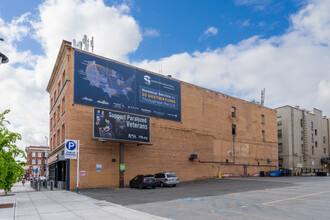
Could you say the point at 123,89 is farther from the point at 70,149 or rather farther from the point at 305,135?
the point at 305,135

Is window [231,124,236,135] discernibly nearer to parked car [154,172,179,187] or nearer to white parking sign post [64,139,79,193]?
parked car [154,172,179,187]

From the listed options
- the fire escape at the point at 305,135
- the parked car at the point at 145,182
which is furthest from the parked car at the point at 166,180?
the fire escape at the point at 305,135

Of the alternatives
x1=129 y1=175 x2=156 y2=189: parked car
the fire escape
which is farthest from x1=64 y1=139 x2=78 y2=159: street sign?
the fire escape

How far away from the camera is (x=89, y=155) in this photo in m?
29.0

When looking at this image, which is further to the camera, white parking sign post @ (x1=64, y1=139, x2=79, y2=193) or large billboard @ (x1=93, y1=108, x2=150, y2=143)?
A: large billboard @ (x1=93, y1=108, x2=150, y2=143)

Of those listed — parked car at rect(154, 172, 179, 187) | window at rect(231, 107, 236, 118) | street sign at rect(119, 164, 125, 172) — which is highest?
window at rect(231, 107, 236, 118)

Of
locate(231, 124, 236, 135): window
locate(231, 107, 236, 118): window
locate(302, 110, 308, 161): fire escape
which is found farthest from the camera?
locate(302, 110, 308, 161): fire escape

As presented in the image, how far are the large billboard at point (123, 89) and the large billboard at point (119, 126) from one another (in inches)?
113

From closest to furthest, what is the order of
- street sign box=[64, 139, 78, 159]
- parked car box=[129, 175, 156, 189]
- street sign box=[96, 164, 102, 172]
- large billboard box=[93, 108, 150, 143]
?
street sign box=[64, 139, 78, 159]
large billboard box=[93, 108, 150, 143]
parked car box=[129, 175, 156, 189]
street sign box=[96, 164, 102, 172]

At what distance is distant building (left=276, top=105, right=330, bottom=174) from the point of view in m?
61.4

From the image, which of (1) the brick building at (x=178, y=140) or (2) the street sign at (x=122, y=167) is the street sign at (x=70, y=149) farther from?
(2) the street sign at (x=122, y=167)

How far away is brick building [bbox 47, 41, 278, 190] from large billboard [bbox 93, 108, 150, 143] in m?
1.86

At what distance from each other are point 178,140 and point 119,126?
38.5ft

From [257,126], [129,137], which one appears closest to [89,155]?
[129,137]
